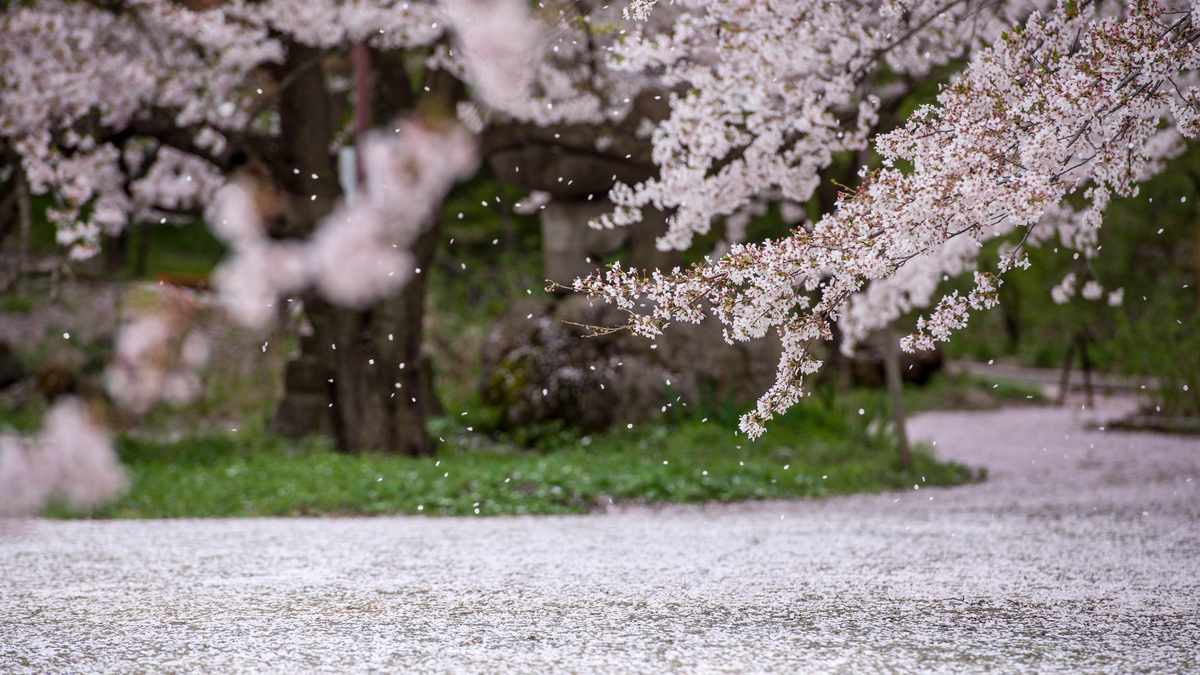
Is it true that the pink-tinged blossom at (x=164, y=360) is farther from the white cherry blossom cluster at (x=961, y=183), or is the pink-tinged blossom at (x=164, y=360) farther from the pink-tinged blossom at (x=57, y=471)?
the white cherry blossom cluster at (x=961, y=183)

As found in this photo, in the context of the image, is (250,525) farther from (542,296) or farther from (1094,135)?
(542,296)

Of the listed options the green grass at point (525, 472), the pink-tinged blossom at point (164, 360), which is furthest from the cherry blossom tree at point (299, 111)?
the pink-tinged blossom at point (164, 360)

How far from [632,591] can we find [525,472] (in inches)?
122

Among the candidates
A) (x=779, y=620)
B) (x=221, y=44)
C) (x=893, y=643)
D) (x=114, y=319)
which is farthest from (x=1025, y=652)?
(x=114, y=319)

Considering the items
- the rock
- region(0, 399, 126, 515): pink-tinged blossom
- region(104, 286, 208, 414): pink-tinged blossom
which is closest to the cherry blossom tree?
the rock

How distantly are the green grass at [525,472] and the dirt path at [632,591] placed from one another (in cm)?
38

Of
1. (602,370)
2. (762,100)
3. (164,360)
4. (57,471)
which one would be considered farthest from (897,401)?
(164,360)

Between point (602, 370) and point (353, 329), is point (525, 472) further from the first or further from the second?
point (602, 370)

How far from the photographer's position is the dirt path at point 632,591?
10.1 feet

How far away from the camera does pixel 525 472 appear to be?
7.01 m

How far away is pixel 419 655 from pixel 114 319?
1391cm

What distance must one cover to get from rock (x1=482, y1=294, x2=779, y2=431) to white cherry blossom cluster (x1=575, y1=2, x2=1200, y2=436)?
5.69 meters

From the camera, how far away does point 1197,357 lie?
Result: 9891 mm

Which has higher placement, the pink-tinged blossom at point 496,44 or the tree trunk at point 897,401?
the pink-tinged blossom at point 496,44
